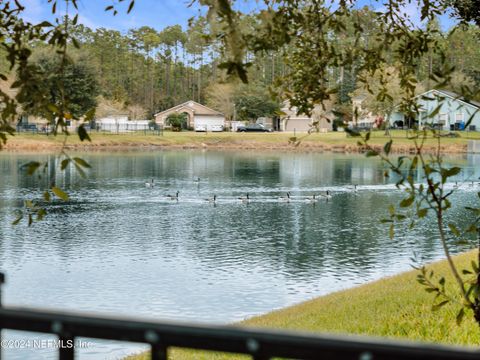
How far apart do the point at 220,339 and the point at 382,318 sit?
33.7ft

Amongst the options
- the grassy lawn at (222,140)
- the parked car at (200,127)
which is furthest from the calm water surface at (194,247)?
the parked car at (200,127)

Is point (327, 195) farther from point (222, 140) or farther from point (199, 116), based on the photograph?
point (199, 116)

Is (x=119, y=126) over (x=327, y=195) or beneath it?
over

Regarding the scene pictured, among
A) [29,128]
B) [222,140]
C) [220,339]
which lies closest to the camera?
[220,339]

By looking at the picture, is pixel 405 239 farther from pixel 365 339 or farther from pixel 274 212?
pixel 365 339

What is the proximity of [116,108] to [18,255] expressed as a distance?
10533cm

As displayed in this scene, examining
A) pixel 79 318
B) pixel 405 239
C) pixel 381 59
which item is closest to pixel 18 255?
pixel 405 239

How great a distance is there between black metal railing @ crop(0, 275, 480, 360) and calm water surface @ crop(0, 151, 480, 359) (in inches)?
174

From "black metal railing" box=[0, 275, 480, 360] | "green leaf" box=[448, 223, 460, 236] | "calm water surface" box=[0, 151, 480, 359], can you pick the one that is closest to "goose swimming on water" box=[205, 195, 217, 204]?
"calm water surface" box=[0, 151, 480, 359]

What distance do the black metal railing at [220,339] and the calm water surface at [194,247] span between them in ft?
A: 14.5

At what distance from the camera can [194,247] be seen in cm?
2823

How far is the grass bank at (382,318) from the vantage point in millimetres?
10430

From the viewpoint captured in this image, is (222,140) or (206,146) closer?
(206,146)

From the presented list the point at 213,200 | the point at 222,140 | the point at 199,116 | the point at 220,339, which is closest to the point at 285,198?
the point at 213,200
